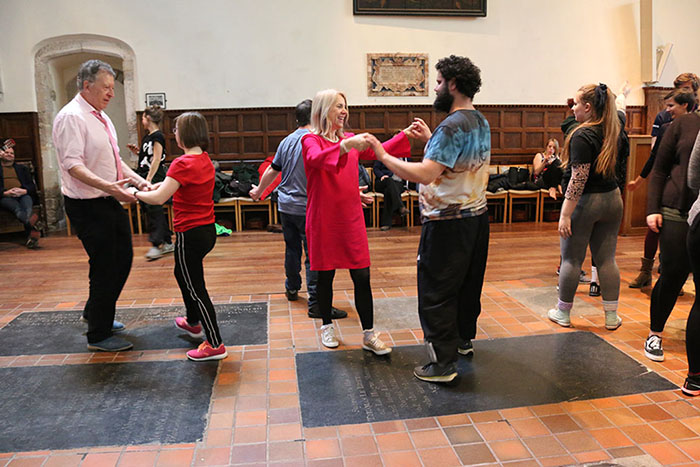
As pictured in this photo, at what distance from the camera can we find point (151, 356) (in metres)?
3.26

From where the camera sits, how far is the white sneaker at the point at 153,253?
5.92 metres

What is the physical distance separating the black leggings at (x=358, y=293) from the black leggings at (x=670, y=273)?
161 centimetres

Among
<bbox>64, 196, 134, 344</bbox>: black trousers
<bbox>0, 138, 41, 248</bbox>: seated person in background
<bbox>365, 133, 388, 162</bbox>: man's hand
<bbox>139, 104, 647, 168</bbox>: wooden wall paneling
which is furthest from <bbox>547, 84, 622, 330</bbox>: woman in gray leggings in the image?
<bbox>0, 138, 41, 248</bbox>: seated person in background

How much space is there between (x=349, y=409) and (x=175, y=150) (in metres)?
6.79

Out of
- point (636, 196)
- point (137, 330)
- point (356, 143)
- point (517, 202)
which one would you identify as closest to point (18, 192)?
point (137, 330)

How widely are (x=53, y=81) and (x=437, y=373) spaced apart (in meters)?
7.91

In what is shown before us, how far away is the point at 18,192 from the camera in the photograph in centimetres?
708

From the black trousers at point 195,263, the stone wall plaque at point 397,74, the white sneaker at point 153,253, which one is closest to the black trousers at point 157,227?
the white sneaker at point 153,253

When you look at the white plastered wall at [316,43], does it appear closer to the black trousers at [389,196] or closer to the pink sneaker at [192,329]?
the black trousers at [389,196]

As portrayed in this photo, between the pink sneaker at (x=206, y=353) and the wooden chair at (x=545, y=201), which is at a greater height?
the wooden chair at (x=545, y=201)

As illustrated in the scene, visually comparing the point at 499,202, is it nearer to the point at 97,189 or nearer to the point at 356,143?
the point at 356,143

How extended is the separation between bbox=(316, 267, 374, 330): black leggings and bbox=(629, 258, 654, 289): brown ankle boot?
257 cm

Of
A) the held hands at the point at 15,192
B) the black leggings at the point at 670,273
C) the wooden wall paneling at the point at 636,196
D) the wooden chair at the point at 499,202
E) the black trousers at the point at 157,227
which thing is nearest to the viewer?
the black leggings at the point at 670,273

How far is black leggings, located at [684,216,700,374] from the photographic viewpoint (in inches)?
101
